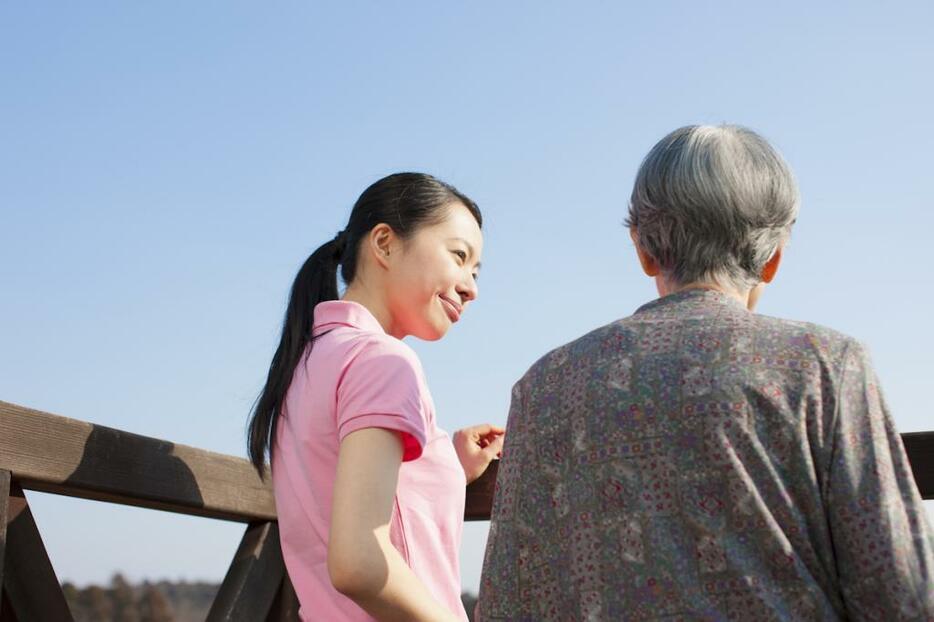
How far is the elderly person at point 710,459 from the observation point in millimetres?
1266

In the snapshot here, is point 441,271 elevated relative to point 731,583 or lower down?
elevated

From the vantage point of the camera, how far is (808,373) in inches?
52.2

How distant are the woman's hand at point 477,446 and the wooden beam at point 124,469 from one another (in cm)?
46

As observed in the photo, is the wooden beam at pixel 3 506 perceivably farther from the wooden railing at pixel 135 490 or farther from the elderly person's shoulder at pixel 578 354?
the elderly person's shoulder at pixel 578 354

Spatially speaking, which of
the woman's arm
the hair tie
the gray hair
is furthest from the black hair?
the gray hair

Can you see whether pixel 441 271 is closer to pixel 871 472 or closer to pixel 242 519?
pixel 242 519

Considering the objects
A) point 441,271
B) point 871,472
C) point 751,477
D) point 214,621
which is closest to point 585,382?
point 751,477

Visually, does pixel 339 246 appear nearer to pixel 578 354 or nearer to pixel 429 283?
pixel 429 283

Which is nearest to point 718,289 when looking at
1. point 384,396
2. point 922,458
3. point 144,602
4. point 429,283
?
point 384,396

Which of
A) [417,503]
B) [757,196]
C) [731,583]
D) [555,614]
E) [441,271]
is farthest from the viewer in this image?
[441,271]

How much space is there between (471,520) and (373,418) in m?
0.82

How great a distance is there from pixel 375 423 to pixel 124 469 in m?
0.66

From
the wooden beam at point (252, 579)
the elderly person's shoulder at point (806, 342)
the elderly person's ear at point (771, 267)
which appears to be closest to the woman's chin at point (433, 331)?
the wooden beam at point (252, 579)

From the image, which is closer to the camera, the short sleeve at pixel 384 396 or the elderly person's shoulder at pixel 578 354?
the elderly person's shoulder at pixel 578 354
